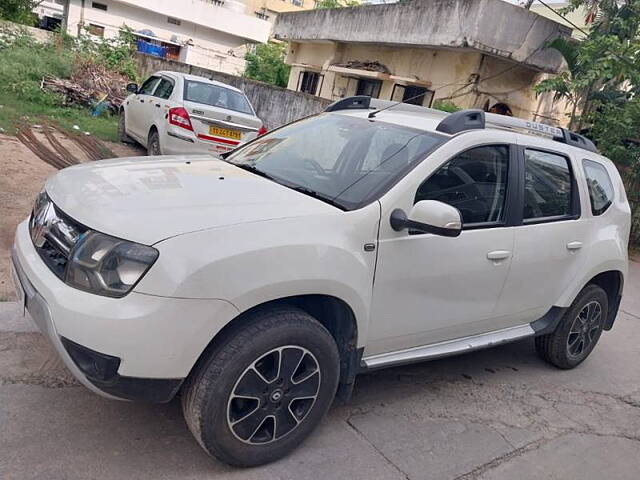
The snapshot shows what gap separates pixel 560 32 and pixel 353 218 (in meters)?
11.6

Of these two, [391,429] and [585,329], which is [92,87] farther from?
[391,429]

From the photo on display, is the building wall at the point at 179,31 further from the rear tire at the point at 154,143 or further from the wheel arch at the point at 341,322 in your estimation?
the wheel arch at the point at 341,322

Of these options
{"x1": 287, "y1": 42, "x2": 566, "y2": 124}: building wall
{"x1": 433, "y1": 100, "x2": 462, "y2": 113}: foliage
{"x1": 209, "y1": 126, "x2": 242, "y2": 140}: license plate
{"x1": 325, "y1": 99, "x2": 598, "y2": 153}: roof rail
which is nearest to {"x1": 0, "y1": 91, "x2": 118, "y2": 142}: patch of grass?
{"x1": 209, "y1": 126, "x2": 242, "y2": 140}: license plate

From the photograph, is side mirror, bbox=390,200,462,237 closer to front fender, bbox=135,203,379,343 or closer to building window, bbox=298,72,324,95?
front fender, bbox=135,203,379,343

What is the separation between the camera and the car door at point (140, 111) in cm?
963

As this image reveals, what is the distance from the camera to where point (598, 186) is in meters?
4.30

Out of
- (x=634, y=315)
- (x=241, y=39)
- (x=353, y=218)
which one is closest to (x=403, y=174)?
(x=353, y=218)

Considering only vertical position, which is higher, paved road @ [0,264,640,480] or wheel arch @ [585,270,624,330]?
wheel arch @ [585,270,624,330]

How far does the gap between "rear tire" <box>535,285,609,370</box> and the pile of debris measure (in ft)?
39.5

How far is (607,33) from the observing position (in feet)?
35.5

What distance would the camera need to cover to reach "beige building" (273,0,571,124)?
11.9 metres

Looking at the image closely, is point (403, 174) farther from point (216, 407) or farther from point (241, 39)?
point (241, 39)

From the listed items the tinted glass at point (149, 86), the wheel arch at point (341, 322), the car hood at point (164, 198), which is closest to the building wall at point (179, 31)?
the tinted glass at point (149, 86)

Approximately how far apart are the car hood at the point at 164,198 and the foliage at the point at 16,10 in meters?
25.4
